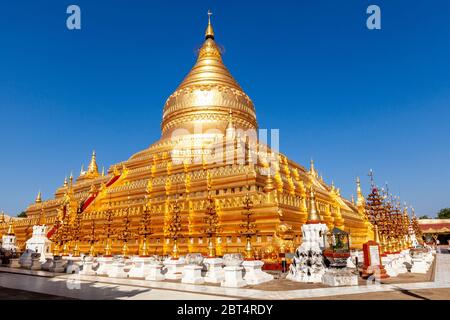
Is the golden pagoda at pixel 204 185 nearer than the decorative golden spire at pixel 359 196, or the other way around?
the golden pagoda at pixel 204 185

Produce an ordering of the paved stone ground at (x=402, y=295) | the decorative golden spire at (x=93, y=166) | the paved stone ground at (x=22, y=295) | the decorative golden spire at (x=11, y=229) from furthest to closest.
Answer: the decorative golden spire at (x=93, y=166) < the decorative golden spire at (x=11, y=229) < the paved stone ground at (x=22, y=295) < the paved stone ground at (x=402, y=295)

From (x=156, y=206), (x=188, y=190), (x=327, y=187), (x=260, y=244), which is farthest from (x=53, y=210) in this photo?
(x=327, y=187)

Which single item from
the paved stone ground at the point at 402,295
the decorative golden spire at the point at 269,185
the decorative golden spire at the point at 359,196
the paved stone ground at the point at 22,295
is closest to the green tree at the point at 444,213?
the decorative golden spire at the point at 359,196

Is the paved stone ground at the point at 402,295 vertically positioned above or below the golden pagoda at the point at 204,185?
below

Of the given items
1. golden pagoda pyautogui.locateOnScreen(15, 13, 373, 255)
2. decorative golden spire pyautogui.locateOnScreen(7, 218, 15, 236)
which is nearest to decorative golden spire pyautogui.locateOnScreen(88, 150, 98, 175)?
golden pagoda pyautogui.locateOnScreen(15, 13, 373, 255)

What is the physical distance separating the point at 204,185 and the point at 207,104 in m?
15.5

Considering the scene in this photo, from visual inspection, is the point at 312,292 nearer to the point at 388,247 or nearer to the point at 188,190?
the point at 388,247

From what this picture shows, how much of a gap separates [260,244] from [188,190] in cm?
920

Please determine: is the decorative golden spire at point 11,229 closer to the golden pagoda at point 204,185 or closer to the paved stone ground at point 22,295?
the golden pagoda at point 204,185

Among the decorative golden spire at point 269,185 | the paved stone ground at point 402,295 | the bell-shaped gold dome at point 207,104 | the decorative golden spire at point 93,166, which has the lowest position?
the paved stone ground at point 402,295

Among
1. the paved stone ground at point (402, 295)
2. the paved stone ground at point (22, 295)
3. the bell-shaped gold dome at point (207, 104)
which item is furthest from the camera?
the bell-shaped gold dome at point (207, 104)

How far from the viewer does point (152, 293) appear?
12.0m

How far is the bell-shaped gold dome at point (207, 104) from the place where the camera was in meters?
39.8

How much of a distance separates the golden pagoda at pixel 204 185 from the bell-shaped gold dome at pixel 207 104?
0.13 metres
